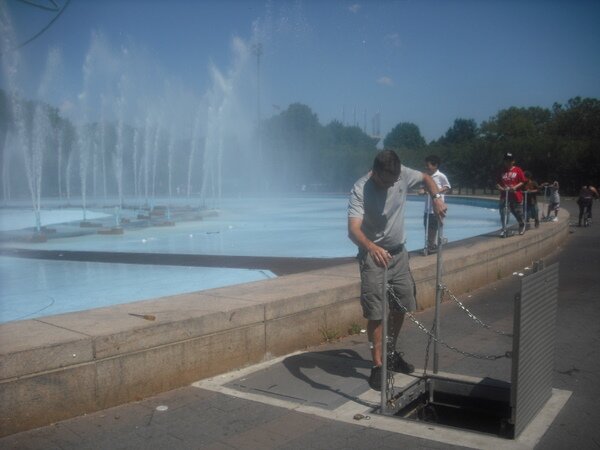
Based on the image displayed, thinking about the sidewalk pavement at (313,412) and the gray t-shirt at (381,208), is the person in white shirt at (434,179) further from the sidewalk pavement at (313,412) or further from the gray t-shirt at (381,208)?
the gray t-shirt at (381,208)

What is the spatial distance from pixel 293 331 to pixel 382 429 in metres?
1.74

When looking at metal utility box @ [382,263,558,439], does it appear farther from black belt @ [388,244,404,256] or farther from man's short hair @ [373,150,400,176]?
man's short hair @ [373,150,400,176]

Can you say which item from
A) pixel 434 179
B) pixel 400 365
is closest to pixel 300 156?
pixel 434 179

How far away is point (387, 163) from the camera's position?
4070 millimetres

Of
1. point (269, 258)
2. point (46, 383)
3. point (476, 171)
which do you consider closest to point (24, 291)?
point (269, 258)

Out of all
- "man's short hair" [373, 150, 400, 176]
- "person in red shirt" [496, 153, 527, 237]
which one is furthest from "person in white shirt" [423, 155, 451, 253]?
"man's short hair" [373, 150, 400, 176]

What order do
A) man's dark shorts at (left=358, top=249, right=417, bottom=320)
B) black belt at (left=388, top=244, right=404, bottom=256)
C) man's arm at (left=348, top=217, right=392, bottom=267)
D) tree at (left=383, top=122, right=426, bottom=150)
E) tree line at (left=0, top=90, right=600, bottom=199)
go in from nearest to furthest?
man's arm at (left=348, top=217, right=392, bottom=267) < man's dark shorts at (left=358, top=249, right=417, bottom=320) < black belt at (left=388, top=244, right=404, bottom=256) < tree line at (left=0, top=90, right=600, bottom=199) < tree at (left=383, top=122, right=426, bottom=150)

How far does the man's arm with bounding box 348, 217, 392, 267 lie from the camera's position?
3619mm

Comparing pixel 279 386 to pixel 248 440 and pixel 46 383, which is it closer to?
pixel 248 440

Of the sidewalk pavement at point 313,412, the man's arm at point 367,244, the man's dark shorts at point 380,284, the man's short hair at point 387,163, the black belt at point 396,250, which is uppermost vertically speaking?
the man's short hair at point 387,163

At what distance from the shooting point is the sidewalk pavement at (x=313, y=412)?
11.1ft

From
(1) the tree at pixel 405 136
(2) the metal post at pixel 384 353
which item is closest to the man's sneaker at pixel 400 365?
(2) the metal post at pixel 384 353

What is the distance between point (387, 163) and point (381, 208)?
1.29 ft

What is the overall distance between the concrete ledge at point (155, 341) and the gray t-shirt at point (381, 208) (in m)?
1.15
